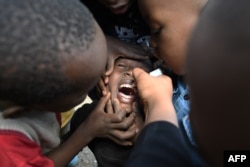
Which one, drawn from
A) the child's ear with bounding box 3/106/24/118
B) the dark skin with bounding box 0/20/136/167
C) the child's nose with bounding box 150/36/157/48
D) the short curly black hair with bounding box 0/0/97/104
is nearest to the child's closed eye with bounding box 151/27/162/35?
the child's nose with bounding box 150/36/157/48

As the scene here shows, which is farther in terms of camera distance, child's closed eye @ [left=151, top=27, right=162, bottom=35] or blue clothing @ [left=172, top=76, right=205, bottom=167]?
child's closed eye @ [left=151, top=27, right=162, bottom=35]

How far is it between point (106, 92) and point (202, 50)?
0.65m

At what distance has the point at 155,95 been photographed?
1.07 meters

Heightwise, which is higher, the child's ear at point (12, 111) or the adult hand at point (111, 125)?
the child's ear at point (12, 111)

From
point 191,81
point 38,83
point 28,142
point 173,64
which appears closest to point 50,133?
point 28,142

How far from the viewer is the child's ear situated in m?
0.93

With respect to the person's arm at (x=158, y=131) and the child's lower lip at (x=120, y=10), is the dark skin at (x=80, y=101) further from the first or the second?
the child's lower lip at (x=120, y=10)

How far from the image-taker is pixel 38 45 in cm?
81

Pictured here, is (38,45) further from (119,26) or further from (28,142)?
(119,26)

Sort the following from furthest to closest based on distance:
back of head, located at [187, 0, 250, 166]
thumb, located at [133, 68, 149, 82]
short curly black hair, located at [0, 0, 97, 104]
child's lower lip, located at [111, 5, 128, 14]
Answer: child's lower lip, located at [111, 5, 128, 14] → thumb, located at [133, 68, 149, 82] → short curly black hair, located at [0, 0, 97, 104] → back of head, located at [187, 0, 250, 166]

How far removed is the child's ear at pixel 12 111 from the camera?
93cm

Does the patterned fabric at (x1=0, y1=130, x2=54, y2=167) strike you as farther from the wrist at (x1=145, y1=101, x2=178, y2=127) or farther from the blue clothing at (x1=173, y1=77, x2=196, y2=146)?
the blue clothing at (x1=173, y1=77, x2=196, y2=146)

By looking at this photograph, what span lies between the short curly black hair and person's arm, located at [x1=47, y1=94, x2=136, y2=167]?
0.25 m

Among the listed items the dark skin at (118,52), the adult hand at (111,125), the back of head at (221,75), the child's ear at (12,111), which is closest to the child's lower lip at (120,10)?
the dark skin at (118,52)
